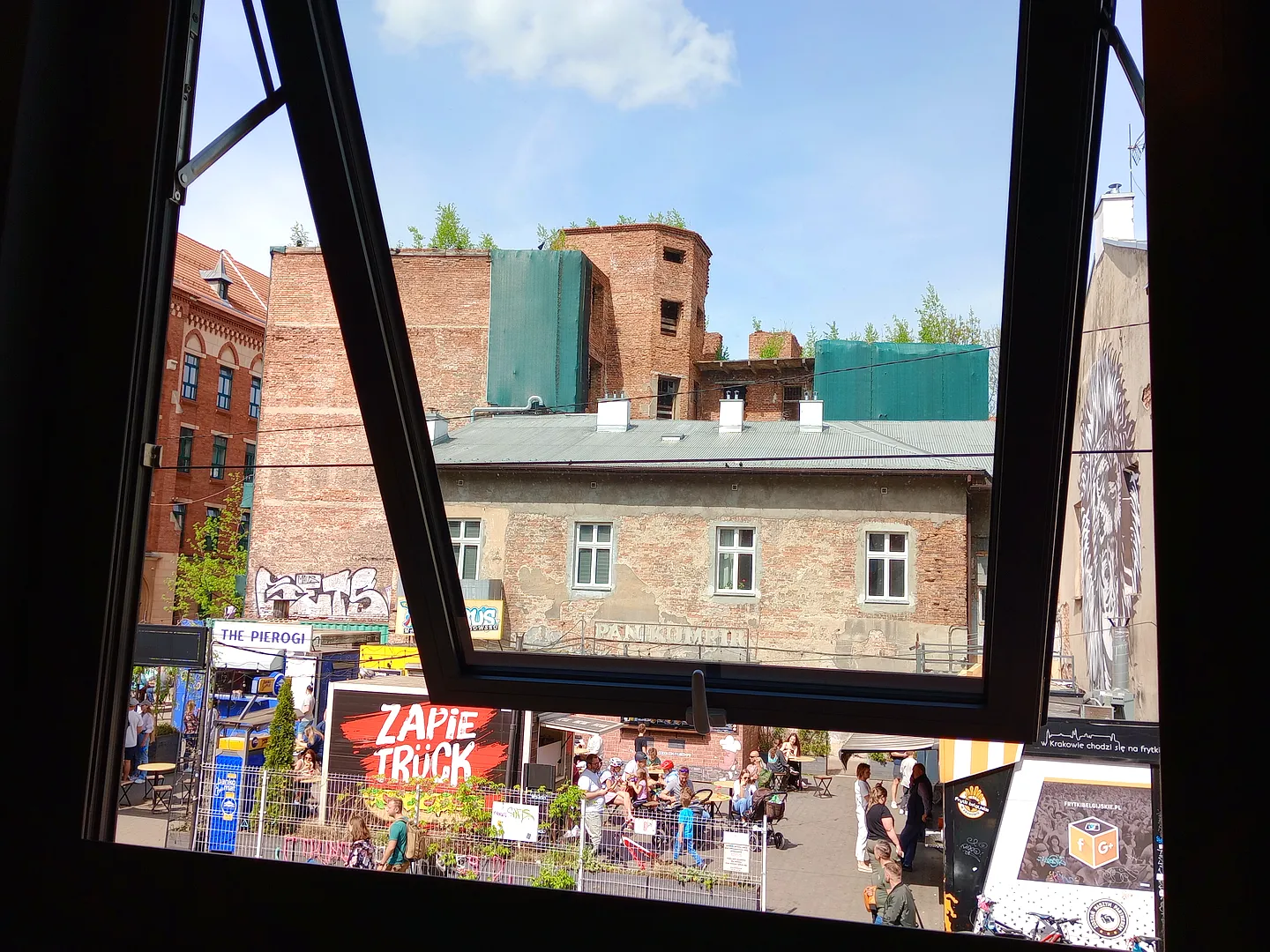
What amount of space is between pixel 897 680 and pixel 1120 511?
15.8ft

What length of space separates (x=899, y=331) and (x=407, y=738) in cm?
586

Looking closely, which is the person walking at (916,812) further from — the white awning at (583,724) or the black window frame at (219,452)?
the black window frame at (219,452)

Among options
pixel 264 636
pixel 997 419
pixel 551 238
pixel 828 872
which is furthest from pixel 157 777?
Result: pixel 997 419

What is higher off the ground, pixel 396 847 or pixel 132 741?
pixel 132 741

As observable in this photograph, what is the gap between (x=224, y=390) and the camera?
185 centimetres

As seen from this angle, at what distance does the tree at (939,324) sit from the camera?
1408 millimetres

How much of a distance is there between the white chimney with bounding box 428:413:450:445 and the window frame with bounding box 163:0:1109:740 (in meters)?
0.03

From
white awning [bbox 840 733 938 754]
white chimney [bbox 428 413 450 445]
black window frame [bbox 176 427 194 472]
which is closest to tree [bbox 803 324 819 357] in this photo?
white chimney [bbox 428 413 450 445]

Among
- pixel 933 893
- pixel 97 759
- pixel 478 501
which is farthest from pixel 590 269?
pixel 933 893

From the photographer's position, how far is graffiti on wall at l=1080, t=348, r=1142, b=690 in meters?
5.24

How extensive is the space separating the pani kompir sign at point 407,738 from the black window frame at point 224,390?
472 centimetres

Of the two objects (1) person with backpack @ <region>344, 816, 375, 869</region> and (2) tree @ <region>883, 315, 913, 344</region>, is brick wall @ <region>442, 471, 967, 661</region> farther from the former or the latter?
(1) person with backpack @ <region>344, 816, 375, 869</region>

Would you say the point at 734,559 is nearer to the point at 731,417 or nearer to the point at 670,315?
the point at 731,417

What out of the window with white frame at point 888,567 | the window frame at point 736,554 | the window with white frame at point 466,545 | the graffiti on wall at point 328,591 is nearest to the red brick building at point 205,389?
the graffiti on wall at point 328,591
